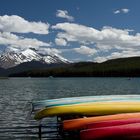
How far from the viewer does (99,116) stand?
18172mm

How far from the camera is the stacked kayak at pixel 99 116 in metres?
13.6

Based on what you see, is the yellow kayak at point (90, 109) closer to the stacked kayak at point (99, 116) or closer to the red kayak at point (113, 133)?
the stacked kayak at point (99, 116)

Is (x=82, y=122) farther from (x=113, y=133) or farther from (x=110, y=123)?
(x=113, y=133)

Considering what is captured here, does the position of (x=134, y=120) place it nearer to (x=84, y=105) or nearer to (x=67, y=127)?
(x=67, y=127)

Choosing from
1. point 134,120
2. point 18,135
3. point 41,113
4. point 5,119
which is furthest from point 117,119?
point 5,119

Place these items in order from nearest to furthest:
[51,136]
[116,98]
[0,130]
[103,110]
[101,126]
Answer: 1. [101,126]
2. [103,110]
3. [116,98]
4. [51,136]
5. [0,130]

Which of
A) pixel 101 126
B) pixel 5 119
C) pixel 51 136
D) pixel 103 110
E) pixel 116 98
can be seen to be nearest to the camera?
pixel 101 126

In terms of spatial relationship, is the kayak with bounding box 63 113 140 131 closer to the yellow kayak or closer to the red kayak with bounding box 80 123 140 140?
the red kayak with bounding box 80 123 140 140

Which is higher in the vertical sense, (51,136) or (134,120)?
(134,120)

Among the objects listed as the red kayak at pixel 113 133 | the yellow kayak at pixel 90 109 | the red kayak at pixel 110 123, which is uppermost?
the yellow kayak at pixel 90 109

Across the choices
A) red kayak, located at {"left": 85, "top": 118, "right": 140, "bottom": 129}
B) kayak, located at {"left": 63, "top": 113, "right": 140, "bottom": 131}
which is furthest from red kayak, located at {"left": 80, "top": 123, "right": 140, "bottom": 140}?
kayak, located at {"left": 63, "top": 113, "right": 140, "bottom": 131}

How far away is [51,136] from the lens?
2452cm

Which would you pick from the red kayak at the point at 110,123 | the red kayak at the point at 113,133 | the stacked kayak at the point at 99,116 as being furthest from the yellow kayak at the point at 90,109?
the red kayak at the point at 113,133

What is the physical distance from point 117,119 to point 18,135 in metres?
10.9
